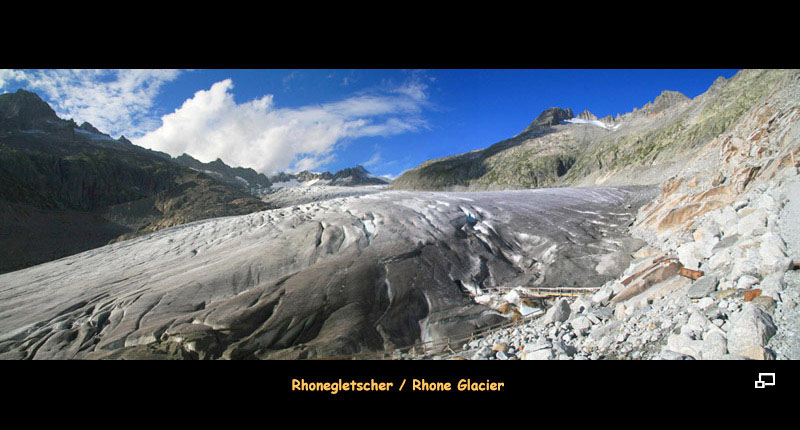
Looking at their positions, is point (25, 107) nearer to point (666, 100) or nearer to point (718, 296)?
point (718, 296)

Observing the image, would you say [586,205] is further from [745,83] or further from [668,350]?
[745,83]

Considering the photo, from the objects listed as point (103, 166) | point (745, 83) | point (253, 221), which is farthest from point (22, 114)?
point (745, 83)

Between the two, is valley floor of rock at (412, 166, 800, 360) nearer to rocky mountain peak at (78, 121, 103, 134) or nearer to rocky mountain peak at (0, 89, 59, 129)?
rocky mountain peak at (0, 89, 59, 129)

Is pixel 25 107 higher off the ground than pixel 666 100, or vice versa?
pixel 666 100

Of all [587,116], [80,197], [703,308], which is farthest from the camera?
[587,116]

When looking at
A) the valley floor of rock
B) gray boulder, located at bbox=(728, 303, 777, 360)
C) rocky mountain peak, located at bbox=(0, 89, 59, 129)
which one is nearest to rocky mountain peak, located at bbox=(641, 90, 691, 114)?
the valley floor of rock
